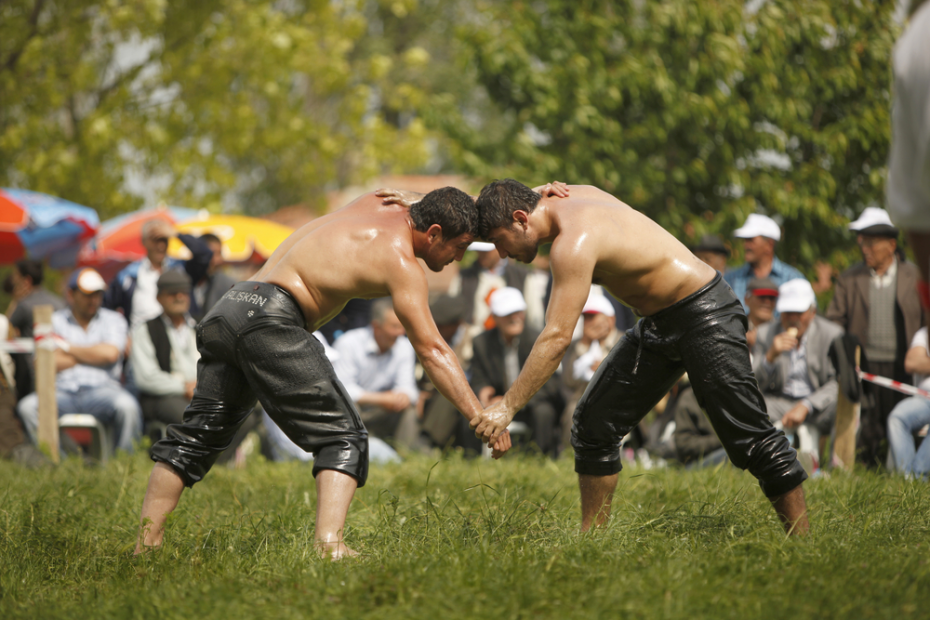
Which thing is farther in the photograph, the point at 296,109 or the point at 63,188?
the point at 296,109

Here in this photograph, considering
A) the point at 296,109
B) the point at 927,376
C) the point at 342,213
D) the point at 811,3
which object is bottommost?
the point at 296,109

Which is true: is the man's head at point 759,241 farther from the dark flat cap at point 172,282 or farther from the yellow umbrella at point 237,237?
the yellow umbrella at point 237,237

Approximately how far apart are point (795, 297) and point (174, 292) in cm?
559

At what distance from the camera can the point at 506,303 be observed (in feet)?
28.3

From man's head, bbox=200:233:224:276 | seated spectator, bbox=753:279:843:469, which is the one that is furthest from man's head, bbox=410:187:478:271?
man's head, bbox=200:233:224:276

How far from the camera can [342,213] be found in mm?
4656

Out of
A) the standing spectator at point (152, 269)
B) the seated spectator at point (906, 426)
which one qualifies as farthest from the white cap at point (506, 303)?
the seated spectator at point (906, 426)

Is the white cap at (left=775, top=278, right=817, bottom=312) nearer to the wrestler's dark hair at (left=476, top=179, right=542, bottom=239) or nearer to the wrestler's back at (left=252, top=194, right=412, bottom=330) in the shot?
the wrestler's dark hair at (left=476, top=179, right=542, bottom=239)

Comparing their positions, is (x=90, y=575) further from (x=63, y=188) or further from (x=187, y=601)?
A: (x=63, y=188)

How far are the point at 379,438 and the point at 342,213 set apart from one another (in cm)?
460

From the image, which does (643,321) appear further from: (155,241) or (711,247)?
(155,241)

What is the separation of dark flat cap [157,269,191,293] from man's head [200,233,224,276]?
111 cm

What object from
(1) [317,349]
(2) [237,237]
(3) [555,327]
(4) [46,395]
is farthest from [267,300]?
(2) [237,237]

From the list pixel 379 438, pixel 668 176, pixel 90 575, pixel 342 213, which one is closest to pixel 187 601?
pixel 90 575
